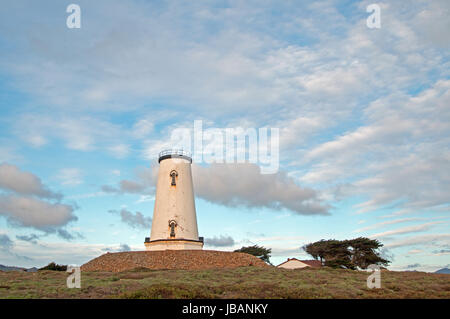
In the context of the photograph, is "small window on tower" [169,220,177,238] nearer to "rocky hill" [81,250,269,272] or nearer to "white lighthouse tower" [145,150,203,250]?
"white lighthouse tower" [145,150,203,250]

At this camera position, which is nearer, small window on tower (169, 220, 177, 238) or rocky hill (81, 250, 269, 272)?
rocky hill (81, 250, 269, 272)

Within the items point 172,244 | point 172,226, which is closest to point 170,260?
point 172,244

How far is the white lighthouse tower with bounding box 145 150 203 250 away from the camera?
43.8 meters

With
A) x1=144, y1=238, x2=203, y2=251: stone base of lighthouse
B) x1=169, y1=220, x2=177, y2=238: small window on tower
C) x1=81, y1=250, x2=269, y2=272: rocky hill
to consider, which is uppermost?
x1=169, y1=220, x2=177, y2=238: small window on tower

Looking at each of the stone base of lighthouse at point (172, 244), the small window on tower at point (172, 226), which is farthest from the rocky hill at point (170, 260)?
the small window on tower at point (172, 226)

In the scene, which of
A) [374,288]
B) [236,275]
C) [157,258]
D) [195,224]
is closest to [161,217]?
[195,224]

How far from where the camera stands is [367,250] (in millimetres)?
55531

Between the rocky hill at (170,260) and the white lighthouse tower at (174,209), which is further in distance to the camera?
the white lighthouse tower at (174,209)

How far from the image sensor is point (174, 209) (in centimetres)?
4441

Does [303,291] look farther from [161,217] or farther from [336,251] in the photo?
[336,251]

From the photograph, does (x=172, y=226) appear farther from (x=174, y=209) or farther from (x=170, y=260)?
(x=170, y=260)

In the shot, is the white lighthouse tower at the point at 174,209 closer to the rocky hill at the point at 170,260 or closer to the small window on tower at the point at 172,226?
the small window on tower at the point at 172,226

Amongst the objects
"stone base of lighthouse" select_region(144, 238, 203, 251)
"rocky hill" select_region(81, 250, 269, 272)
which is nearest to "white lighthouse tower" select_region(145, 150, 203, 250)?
"stone base of lighthouse" select_region(144, 238, 203, 251)

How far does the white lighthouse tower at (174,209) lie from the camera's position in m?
43.8
